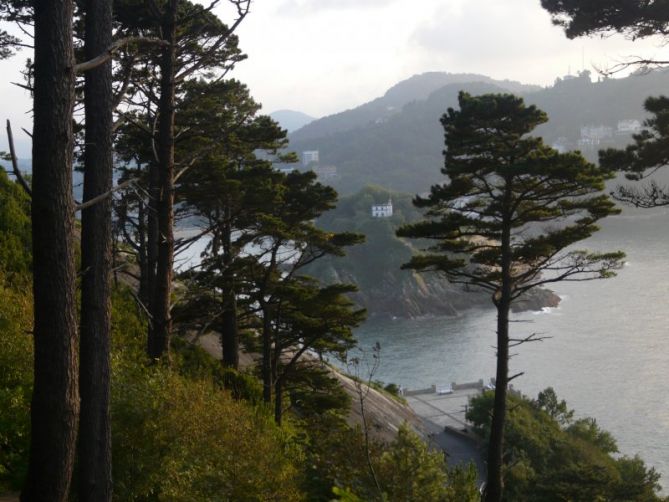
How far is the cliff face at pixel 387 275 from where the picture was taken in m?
74.2

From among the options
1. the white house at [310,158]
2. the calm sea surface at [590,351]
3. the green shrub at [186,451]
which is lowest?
the calm sea surface at [590,351]

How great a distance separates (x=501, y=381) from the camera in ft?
39.1

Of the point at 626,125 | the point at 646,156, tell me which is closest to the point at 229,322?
the point at 646,156

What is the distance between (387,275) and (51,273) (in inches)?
3233

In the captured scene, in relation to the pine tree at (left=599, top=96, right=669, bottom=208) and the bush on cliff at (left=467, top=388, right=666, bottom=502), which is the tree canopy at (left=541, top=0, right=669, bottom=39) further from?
the bush on cliff at (left=467, top=388, right=666, bottom=502)

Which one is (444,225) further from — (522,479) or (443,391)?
(443,391)

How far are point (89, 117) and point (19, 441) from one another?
9.45 ft

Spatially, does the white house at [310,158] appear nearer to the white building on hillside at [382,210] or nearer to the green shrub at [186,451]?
the white building on hillside at [382,210]

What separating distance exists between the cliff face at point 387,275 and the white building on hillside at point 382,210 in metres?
0.87

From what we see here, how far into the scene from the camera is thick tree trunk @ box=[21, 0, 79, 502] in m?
3.68

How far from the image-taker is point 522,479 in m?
20.7

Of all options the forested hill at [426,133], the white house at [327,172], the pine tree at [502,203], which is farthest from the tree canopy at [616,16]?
the white house at [327,172]

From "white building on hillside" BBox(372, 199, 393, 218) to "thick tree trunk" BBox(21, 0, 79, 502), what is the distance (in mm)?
99153

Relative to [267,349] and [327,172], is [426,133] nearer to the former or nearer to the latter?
[327,172]
